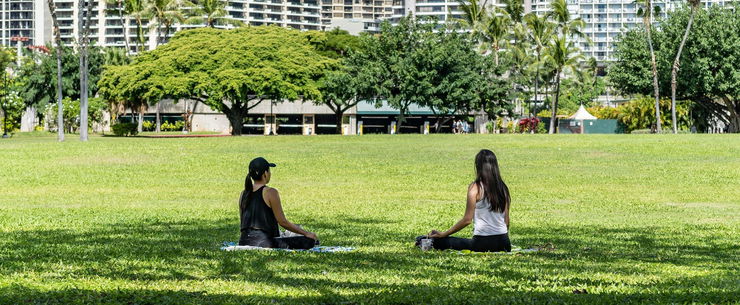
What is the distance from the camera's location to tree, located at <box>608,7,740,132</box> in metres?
69.2

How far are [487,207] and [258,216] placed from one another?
2.56 m

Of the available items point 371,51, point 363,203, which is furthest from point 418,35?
point 363,203

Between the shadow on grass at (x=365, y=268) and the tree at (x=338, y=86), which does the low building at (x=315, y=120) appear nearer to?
the tree at (x=338, y=86)

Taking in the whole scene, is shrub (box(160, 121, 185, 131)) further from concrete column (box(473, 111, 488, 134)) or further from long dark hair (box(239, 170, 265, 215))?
long dark hair (box(239, 170, 265, 215))

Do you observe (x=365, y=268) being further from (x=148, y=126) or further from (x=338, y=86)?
(x=148, y=126)

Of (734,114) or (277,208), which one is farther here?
(734,114)

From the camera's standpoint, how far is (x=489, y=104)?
79000 mm

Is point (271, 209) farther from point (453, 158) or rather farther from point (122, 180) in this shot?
point (453, 158)

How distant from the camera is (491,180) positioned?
1107 centimetres

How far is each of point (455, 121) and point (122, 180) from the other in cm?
6340

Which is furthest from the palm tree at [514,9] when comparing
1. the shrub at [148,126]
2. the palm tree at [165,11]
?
the shrub at [148,126]

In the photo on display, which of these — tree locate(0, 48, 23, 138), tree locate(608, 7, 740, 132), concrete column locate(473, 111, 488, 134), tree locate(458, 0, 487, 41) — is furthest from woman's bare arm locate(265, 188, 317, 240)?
concrete column locate(473, 111, 488, 134)

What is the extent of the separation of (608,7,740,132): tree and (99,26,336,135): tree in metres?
21.9

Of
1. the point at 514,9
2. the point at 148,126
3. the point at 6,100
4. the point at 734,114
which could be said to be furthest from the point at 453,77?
the point at 148,126
